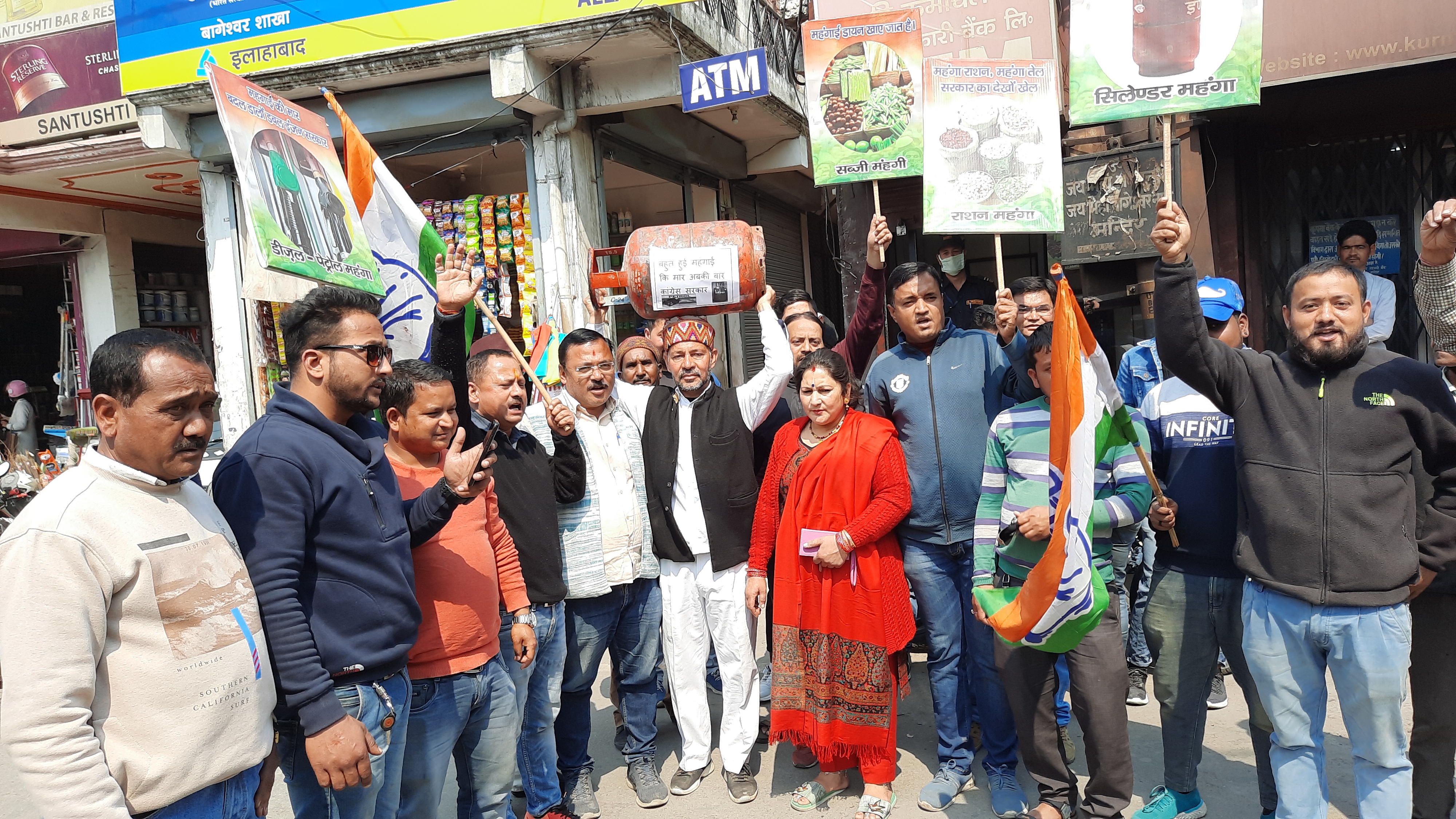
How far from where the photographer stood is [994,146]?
3889 mm

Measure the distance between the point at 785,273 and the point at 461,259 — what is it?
9283 millimetres

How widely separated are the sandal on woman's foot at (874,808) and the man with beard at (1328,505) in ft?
4.57

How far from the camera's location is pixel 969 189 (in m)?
3.90

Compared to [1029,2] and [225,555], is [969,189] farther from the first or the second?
[1029,2]

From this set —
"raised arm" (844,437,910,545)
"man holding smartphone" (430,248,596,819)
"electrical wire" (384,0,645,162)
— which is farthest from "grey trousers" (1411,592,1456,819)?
"electrical wire" (384,0,645,162)

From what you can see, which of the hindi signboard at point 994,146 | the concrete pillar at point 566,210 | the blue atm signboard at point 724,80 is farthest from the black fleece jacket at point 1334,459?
the concrete pillar at point 566,210

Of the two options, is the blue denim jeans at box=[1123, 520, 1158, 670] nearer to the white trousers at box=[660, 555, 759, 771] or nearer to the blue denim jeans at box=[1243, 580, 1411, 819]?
the blue denim jeans at box=[1243, 580, 1411, 819]

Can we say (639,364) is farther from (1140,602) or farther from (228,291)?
(228,291)

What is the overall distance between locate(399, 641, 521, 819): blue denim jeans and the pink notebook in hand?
1.24 metres

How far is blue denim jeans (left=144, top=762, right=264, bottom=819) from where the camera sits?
181 centimetres

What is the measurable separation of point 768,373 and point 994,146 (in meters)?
1.44

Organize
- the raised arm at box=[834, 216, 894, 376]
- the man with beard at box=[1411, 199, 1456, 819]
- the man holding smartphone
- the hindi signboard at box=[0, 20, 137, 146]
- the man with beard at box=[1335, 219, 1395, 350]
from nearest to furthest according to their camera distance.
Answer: the man with beard at box=[1411, 199, 1456, 819] < the man holding smartphone < the raised arm at box=[834, 216, 894, 376] < the man with beard at box=[1335, 219, 1395, 350] < the hindi signboard at box=[0, 20, 137, 146]

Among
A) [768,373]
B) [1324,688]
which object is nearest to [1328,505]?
[1324,688]

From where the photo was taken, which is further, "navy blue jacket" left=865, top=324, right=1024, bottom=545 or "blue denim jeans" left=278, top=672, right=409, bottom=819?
"navy blue jacket" left=865, top=324, right=1024, bottom=545
